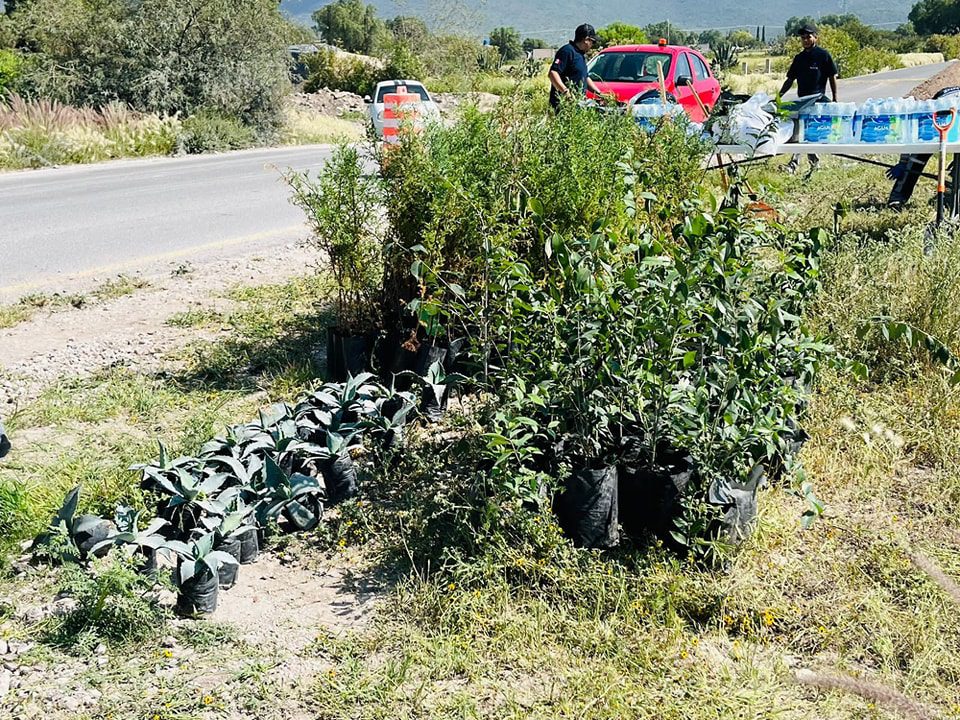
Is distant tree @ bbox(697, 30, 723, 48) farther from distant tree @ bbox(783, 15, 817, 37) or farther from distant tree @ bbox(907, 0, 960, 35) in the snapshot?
distant tree @ bbox(907, 0, 960, 35)

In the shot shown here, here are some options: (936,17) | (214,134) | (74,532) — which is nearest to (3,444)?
(74,532)

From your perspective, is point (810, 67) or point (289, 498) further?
point (810, 67)

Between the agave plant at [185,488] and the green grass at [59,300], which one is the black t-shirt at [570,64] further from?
the agave plant at [185,488]

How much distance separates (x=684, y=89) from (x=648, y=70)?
2.16ft

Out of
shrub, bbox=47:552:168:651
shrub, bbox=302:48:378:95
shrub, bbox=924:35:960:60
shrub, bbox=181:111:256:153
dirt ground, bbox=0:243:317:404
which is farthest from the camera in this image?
shrub, bbox=924:35:960:60

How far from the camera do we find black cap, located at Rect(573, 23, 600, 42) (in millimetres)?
8910

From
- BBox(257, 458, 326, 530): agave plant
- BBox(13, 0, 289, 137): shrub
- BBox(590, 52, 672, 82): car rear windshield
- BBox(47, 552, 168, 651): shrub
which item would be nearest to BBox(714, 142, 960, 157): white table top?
BBox(257, 458, 326, 530): agave plant

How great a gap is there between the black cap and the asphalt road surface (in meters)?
3.10

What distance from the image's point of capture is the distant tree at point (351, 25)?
192ft

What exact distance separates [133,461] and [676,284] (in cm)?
232

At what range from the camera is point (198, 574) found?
295cm

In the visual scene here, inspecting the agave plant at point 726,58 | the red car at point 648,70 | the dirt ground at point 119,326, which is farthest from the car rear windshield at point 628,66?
the dirt ground at point 119,326

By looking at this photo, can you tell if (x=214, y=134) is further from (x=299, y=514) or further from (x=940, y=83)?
(x=299, y=514)

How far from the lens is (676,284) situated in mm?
3178
